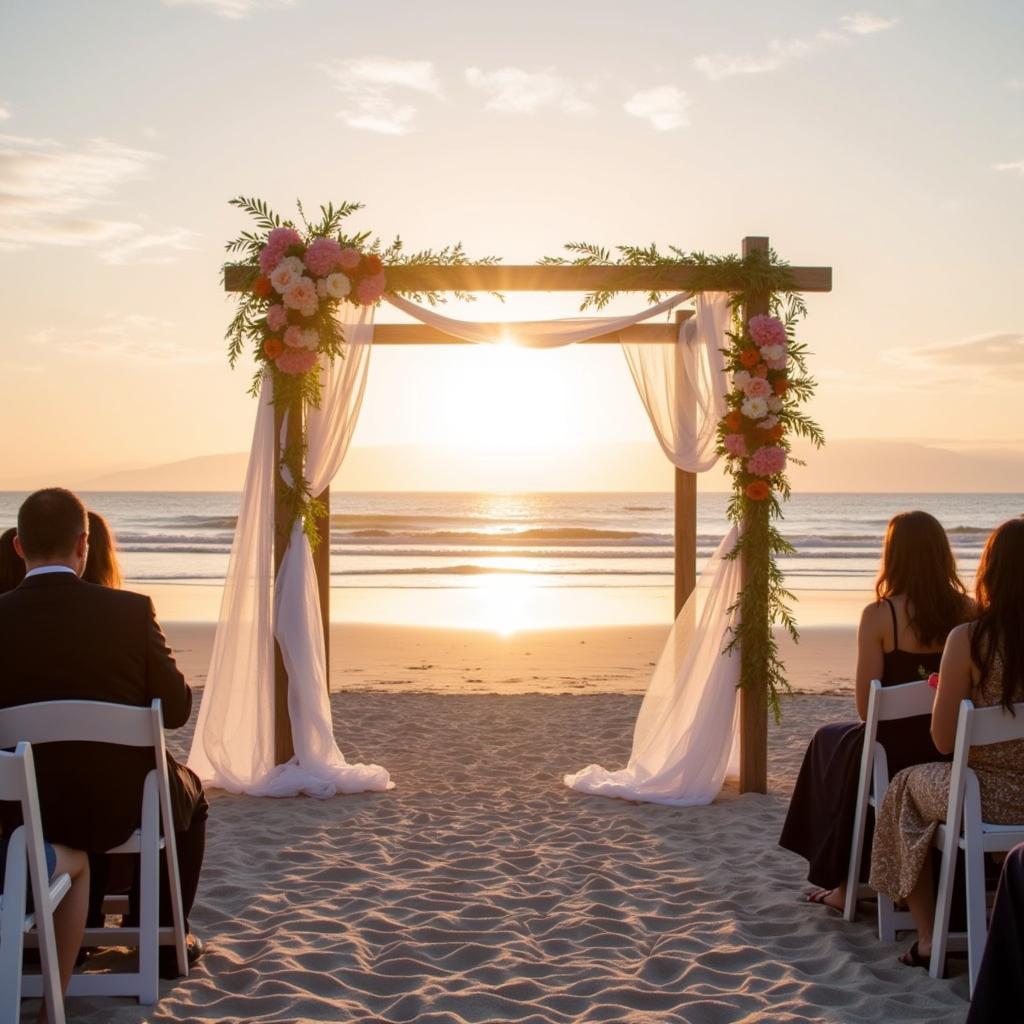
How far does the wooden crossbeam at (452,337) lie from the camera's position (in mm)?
6605

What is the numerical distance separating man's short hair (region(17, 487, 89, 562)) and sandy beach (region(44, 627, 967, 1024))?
4.23 feet

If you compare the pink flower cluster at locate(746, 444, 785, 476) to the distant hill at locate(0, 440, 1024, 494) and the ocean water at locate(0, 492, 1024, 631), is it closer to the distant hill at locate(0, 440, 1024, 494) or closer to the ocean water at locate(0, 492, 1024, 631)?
the ocean water at locate(0, 492, 1024, 631)

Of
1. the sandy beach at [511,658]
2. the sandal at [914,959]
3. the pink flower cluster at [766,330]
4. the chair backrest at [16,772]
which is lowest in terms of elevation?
the sandy beach at [511,658]

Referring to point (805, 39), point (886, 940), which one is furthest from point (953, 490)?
point (886, 940)

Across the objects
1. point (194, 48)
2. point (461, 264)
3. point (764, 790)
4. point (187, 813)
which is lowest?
point (764, 790)

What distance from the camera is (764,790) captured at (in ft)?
19.5

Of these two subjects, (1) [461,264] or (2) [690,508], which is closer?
(1) [461,264]

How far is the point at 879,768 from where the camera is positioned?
3.74 m

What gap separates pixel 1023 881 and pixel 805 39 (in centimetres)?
643

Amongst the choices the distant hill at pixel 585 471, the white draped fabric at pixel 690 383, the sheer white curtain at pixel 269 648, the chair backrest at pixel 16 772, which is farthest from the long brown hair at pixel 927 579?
the distant hill at pixel 585 471

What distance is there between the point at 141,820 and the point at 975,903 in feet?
7.66

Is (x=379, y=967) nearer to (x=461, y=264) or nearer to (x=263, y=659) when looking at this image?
(x=263, y=659)

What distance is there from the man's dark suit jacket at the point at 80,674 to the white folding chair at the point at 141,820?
0.06m

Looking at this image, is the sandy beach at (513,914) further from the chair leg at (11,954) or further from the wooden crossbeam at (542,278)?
the wooden crossbeam at (542,278)
